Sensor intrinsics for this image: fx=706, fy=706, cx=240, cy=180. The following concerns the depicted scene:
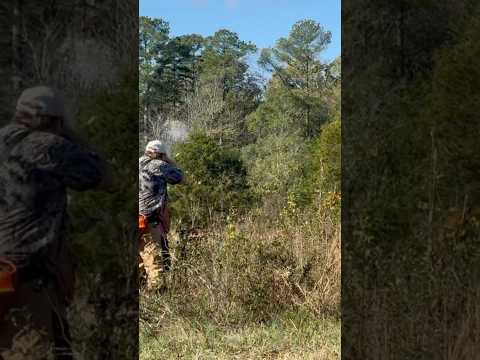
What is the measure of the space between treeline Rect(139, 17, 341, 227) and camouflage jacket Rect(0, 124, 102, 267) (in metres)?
11.5

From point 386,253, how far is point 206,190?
9.03 meters

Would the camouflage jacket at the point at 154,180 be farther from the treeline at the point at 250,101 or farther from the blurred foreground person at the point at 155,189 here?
the treeline at the point at 250,101

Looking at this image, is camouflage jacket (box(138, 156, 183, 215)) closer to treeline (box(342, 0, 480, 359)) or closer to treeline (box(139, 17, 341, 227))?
treeline (box(342, 0, 480, 359))

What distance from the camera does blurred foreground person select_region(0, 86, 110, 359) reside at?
10.4 ft

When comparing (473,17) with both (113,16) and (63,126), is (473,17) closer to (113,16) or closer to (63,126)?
(113,16)

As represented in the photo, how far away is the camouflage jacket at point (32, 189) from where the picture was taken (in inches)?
125

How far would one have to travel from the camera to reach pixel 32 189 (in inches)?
126

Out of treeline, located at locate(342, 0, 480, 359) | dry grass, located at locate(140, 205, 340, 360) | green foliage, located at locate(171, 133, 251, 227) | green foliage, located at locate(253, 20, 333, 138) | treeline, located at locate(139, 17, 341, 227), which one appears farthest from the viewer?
green foliage, located at locate(253, 20, 333, 138)

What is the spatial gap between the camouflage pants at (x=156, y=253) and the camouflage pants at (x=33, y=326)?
2.76 metres

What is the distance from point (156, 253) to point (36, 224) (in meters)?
3.05

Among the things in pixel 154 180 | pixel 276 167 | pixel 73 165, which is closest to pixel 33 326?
pixel 73 165

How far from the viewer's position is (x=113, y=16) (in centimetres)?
335

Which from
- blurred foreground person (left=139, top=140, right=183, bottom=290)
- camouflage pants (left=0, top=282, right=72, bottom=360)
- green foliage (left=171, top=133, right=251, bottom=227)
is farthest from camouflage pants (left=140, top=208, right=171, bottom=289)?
green foliage (left=171, top=133, right=251, bottom=227)

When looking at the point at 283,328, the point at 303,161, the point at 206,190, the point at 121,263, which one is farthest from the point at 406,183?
the point at 303,161
